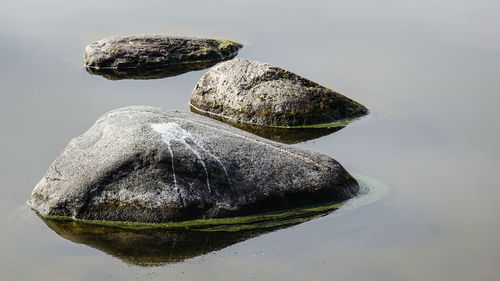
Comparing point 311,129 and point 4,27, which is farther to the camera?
point 4,27

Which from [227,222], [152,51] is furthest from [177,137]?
[152,51]

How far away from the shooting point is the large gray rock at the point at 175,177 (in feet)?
26.3

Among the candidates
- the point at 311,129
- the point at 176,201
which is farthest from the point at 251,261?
the point at 311,129

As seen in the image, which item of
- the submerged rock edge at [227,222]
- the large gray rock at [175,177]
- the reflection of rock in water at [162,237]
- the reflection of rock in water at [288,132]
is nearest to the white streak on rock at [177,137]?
the large gray rock at [175,177]

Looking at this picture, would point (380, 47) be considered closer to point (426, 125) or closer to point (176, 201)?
point (426, 125)

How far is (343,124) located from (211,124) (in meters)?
3.07

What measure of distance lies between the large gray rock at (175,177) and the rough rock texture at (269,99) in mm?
2736

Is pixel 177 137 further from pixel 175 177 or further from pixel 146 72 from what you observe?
pixel 146 72

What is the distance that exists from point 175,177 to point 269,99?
3.76 m

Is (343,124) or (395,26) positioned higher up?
(395,26)

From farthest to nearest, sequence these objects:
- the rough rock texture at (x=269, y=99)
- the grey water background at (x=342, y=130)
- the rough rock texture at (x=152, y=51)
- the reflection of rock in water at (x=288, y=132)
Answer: the rough rock texture at (x=152, y=51) < the rough rock texture at (x=269, y=99) < the reflection of rock in water at (x=288, y=132) < the grey water background at (x=342, y=130)

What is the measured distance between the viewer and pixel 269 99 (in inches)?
454

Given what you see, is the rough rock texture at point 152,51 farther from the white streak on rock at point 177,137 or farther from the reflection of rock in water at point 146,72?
the white streak on rock at point 177,137

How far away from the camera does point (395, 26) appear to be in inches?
647
